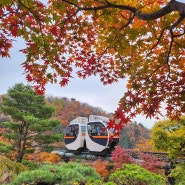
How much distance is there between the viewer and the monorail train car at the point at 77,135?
22422 millimetres

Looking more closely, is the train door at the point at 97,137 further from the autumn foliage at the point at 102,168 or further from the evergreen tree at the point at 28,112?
the evergreen tree at the point at 28,112

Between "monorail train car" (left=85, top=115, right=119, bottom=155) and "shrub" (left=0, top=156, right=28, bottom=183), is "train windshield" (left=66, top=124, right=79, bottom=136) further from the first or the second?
"shrub" (left=0, top=156, right=28, bottom=183)

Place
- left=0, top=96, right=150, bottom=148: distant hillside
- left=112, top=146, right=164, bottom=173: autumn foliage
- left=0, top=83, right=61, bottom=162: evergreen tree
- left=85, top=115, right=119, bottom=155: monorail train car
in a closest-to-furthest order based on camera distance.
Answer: left=0, top=83, right=61, bottom=162: evergreen tree
left=112, top=146, right=164, bottom=173: autumn foliage
left=85, top=115, right=119, bottom=155: monorail train car
left=0, top=96, right=150, bottom=148: distant hillside

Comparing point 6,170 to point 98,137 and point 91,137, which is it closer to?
point 98,137

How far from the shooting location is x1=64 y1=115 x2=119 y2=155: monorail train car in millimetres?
19438

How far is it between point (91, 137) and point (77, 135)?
251cm

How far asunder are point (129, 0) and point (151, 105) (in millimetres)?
1602

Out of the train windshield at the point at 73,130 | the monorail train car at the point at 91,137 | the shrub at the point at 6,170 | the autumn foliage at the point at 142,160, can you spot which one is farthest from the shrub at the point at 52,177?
the train windshield at the point at 73,130

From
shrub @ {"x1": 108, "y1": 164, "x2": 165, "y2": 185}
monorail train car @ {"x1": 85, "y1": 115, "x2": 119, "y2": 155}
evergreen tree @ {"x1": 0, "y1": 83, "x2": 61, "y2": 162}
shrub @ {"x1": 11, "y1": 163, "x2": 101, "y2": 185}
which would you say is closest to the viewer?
shrub @ {"x1": 108, "y1": 164, "x2": 165, "y2": 185}

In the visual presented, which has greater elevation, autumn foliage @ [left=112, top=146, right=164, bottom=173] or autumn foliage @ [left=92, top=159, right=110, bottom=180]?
autumn foliage @ [left=112, top=146, right=164, bottom=173]

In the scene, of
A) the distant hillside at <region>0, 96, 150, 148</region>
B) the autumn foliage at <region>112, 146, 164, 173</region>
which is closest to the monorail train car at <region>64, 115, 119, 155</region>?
the autumn foliage at <region>112, 146, 164, 173</region>

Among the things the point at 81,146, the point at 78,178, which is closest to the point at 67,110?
the point at 81,146

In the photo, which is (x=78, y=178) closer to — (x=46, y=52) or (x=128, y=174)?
(x=128, y=174)

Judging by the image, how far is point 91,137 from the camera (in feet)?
66.7
